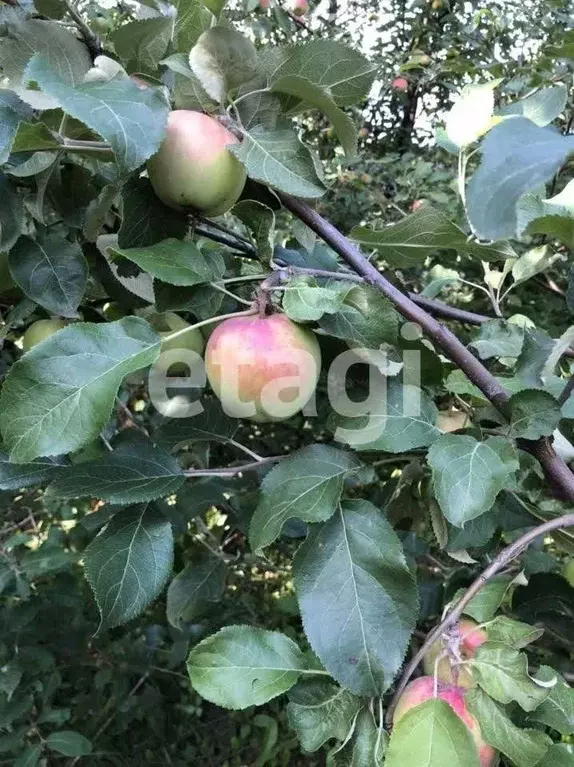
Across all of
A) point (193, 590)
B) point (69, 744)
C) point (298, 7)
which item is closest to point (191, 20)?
point (193, 590)

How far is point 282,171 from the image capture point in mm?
569

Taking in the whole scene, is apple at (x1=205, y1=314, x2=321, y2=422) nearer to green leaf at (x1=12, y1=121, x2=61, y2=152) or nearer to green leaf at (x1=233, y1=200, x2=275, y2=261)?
green leaf at (x1=233, y1=200, x2=275, y2=261)

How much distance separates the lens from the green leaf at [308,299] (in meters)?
0.55

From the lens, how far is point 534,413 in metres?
0.61

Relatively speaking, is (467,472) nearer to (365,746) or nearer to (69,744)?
(365,746)

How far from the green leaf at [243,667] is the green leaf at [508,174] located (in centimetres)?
43

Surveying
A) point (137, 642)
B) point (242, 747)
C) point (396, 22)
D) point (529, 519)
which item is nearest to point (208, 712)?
point (242, 747)

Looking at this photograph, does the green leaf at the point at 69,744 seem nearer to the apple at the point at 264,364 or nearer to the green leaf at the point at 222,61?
the apple at the point at 264,364

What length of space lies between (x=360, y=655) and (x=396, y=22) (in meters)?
3.21

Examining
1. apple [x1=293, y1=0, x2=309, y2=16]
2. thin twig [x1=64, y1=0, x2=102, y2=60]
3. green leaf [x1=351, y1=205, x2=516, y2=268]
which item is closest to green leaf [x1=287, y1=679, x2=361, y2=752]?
green leaf [x1=351, y1=205, x2=516, y2=268]

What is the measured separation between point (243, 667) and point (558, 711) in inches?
10.9

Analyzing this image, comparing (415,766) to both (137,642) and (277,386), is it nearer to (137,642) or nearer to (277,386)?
(277,386)

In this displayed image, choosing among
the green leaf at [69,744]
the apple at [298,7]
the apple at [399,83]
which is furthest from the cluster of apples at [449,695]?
the apple at [399,83]

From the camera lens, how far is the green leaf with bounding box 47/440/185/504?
2.07ft
